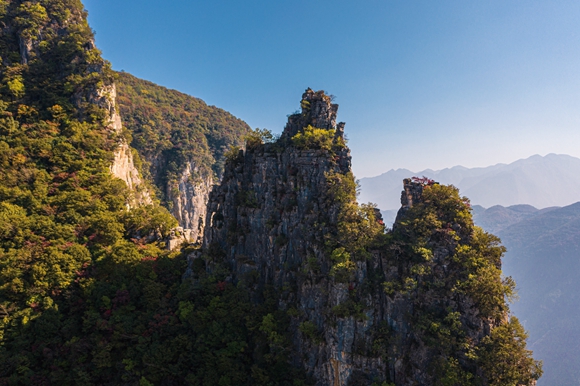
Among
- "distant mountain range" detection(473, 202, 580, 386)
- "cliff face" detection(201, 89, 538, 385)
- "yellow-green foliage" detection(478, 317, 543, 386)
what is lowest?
"distant mountain range" detection(473, 202, 580, 386)

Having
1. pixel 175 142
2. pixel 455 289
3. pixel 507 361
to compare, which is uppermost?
pixel 175 142

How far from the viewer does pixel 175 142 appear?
82.7 m

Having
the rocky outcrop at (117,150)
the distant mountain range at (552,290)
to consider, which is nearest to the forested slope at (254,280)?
the rocky outcrop at (117,150)

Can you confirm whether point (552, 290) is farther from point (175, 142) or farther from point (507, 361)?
point (175, 142)

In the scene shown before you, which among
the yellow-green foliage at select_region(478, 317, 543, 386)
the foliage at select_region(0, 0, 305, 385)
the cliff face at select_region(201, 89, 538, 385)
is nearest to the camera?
the yellow-green foliage at select_region(478, 317, 543, 386)

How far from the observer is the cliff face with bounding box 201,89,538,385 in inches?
835

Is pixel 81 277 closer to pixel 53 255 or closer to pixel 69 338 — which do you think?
pixel 53 255

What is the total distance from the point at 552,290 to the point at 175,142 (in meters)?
199

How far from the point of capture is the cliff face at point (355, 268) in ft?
69.6

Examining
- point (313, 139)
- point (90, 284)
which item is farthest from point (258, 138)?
point (90, 284)

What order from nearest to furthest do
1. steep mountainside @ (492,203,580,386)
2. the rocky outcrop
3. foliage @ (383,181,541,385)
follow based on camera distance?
foliage @ (383,181,541,385) < the rocky outcrop < steep mountainside @ (492,203,580,386)

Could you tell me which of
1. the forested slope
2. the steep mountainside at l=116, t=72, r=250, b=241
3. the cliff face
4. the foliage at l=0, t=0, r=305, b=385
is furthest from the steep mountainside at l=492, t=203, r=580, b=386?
the steep mountainside at l=116, t=72, r=250, b=241

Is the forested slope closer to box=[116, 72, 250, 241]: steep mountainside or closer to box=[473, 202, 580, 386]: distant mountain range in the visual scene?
box=[116, 72, 250, 241]: steep mountainside

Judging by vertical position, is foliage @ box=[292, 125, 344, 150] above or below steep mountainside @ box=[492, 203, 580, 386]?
above
